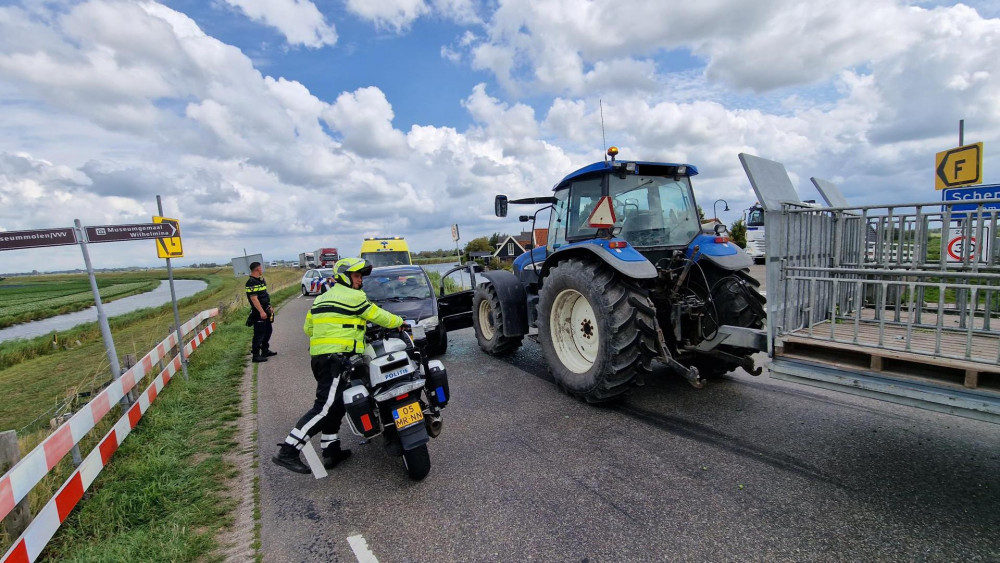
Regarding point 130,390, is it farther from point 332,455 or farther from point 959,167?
point 959,167

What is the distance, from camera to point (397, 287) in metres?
7.85

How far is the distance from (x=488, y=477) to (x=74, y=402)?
497 centimetres

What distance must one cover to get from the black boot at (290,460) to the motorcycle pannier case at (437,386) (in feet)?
3.58

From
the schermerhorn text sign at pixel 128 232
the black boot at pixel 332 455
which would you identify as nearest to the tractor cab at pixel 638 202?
the black boot at pixel 332 455

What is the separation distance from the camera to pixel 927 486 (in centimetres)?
291

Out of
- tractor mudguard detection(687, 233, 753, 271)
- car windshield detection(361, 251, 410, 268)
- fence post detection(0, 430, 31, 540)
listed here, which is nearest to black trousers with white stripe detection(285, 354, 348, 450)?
fence post detection(0, 430, 31, 540)

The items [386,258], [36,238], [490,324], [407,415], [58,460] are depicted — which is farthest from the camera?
[386,258]

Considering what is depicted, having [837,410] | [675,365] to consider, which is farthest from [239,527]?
[837,410]

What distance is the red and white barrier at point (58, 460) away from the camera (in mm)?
2479

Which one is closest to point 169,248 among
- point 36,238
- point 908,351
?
point 36,238

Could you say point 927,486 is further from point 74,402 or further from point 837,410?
point 74,402

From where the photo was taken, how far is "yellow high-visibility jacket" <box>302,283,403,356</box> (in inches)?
144

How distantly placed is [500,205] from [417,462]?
3700 millimetres

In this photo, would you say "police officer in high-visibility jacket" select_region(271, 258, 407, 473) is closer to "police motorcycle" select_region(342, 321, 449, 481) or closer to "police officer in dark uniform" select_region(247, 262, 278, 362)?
"police motorcycle" select_region(342, 321, 449, 481)
